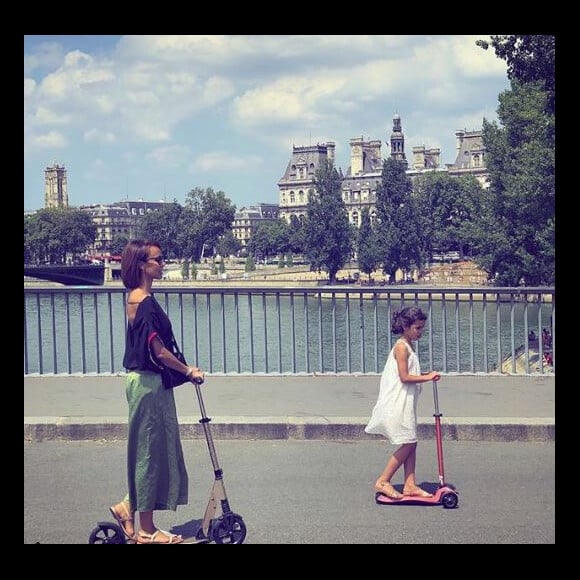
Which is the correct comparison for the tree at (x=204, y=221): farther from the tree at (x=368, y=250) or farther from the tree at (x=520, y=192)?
the tree at (x=520, y=192)

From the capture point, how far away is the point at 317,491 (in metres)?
6.68

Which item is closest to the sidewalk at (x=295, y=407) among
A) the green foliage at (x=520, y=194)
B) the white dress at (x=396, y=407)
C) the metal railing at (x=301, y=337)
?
the metal railing at (x=301, y=337)

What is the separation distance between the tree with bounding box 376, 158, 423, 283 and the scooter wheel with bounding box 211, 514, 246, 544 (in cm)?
9501

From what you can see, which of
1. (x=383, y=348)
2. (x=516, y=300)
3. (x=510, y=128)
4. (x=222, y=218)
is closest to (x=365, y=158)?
(x=222, y=218)

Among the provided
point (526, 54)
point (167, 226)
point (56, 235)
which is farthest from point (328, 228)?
point (526, 54)

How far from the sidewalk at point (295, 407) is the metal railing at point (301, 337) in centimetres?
51

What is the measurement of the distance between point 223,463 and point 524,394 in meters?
3.41

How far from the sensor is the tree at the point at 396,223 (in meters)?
101

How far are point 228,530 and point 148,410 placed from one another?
2.30ft

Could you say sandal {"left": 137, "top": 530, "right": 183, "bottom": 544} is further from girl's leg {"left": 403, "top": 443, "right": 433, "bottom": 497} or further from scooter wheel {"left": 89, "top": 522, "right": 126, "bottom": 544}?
girl's leg {"left": 403, "top": 443, "right": 433, "bottom": 497}

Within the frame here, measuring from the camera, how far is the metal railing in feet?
36.9

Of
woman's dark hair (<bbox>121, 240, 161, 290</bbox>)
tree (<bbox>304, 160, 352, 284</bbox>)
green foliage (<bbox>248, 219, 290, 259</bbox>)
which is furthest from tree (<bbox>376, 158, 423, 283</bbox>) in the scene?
woman's dark hair (<bbox>121, 240, 161, 290</bbox>)

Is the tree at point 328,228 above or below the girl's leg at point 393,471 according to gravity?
above
